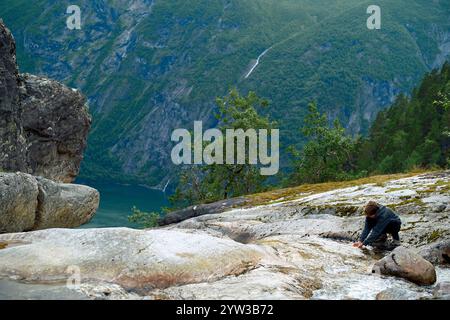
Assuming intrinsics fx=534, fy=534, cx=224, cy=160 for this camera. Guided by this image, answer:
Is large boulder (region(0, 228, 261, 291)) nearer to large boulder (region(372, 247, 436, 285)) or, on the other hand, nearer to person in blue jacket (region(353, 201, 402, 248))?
large boulder (region(372, 247, 436, 285))

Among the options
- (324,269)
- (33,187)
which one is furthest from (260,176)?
(324,269)

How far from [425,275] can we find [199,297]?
24.7ft

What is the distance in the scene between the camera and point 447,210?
25.7 meters

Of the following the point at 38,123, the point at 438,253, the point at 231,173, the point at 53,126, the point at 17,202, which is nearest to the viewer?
the point at 438,253

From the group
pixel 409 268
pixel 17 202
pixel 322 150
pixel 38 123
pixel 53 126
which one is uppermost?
pixel 38 123

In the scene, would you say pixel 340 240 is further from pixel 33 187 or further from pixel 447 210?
pixel 33 187

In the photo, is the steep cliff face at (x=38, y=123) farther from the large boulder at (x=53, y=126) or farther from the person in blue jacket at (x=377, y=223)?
the person in blue jacket at (x=377, y=223)

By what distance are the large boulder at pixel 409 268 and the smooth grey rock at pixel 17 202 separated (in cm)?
2122

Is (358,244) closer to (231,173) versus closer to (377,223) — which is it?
(377,223)

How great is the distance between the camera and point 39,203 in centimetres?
3434

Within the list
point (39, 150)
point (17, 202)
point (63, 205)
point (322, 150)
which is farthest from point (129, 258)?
point (322, 150)

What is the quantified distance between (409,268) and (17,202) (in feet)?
75.3

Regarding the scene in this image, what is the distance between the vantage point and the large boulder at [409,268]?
1712 cm
